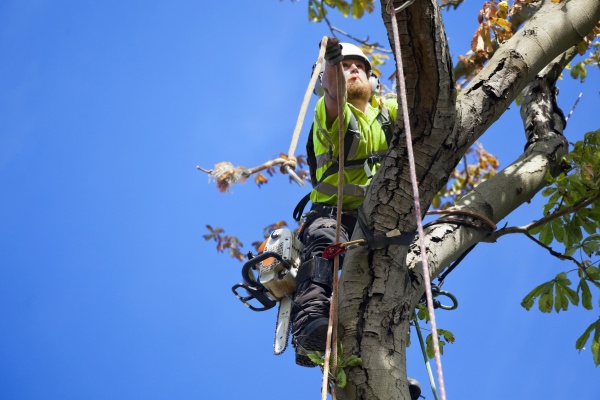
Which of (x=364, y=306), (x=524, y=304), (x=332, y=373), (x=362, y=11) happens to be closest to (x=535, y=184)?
(x=524, y=304)

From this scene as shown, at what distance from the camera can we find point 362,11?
214 inches

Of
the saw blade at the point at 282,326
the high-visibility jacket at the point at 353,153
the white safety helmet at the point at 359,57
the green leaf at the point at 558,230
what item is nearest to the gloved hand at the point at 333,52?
the high-visibility jacket at the point at 353,153

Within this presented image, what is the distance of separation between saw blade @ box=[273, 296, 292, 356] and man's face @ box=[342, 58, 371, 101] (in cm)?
101

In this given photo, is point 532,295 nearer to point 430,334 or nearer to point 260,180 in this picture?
point 430,334

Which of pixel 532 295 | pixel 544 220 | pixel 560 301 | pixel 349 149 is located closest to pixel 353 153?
pixel 349 149

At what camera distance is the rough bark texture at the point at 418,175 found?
292cm

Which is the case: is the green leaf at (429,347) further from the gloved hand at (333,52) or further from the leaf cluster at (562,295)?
the gloved hand at (333,52)

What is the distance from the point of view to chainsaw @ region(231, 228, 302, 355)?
381cm

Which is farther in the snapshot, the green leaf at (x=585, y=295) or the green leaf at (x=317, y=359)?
the green leaf at (x=585, y=295)

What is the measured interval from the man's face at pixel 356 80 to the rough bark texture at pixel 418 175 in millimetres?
794

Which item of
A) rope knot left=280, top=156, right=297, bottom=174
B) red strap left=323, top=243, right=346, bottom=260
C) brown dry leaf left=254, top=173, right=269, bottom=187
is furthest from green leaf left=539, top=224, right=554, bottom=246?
brown dry leaf left=254, top=173, right=269, bottom=187

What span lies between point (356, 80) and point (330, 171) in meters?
0.45

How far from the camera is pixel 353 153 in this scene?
12.8ft

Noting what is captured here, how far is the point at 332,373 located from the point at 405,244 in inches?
21.3
